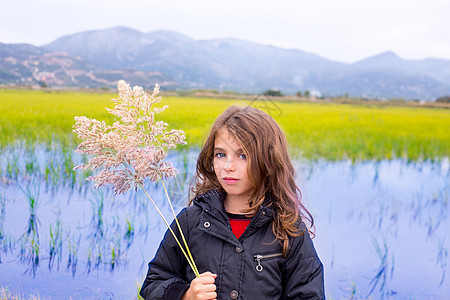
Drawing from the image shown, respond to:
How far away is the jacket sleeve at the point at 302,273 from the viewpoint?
1254 millimetres

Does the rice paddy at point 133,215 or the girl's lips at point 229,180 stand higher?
the girl's lips at point 229,180

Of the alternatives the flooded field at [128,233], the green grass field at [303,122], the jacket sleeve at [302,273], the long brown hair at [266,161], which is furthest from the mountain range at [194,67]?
the jacket sleeve at [302,273]

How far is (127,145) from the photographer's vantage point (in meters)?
1.21

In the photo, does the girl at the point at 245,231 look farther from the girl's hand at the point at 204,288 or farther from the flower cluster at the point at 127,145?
the flower cluster at the point at 127,145

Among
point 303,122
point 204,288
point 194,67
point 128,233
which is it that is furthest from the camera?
point 303,122

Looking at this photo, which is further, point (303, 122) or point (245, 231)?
point (303, 122)

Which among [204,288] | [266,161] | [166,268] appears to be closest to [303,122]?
[266,161]

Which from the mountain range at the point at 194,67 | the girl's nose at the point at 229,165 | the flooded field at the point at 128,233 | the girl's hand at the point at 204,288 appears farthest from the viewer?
the mountain range at the point at 194,67

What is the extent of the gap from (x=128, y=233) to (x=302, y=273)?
1.52 metres

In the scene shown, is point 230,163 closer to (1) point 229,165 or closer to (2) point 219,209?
(1) point 229,165

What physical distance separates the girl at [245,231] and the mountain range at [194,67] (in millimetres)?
1186

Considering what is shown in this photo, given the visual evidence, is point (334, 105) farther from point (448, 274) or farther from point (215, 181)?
point (215, 181)

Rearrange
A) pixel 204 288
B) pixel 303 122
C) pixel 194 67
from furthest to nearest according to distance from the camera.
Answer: pixel 303 122 < pixel 194 67 < pixel 204 288

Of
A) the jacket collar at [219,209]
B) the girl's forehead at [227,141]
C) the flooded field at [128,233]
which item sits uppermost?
the girl's forehead at [227,141]
